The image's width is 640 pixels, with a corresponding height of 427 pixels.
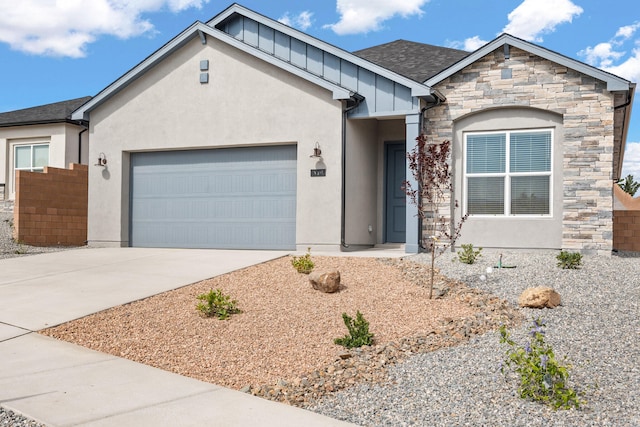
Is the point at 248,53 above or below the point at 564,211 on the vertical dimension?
above

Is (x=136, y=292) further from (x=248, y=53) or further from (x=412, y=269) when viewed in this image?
(x=248, y=53)

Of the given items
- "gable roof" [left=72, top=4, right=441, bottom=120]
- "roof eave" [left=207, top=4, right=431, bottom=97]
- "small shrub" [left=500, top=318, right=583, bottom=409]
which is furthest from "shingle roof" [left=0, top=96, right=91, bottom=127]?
"small shrub" [left=500, top=318, right=583, bottom=409]

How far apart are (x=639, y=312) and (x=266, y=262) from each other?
6.15 metres

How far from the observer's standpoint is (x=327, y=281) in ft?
26.4

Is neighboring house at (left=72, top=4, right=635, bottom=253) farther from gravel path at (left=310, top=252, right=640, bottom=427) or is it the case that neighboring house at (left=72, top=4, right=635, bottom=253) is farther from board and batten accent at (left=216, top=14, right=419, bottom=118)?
gravel path at (left=310, top=252, right=640, bottom=427)

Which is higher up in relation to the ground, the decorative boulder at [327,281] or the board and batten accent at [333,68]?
the board and batten accent at [333,68]

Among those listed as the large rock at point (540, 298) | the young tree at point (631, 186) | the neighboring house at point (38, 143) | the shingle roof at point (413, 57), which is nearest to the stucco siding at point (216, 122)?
the shingle roof at point (413, 57)

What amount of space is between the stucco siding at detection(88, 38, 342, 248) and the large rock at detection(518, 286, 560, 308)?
523 centimetres

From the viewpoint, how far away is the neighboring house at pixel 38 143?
1802cm

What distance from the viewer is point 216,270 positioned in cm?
972

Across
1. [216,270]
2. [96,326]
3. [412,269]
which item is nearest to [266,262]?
[216,270]

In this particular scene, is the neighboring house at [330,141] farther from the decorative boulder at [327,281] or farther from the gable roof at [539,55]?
the decorative boulder at [327,281]

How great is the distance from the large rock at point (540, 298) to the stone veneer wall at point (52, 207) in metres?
12.6

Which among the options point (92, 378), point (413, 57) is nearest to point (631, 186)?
point (413, 57)
